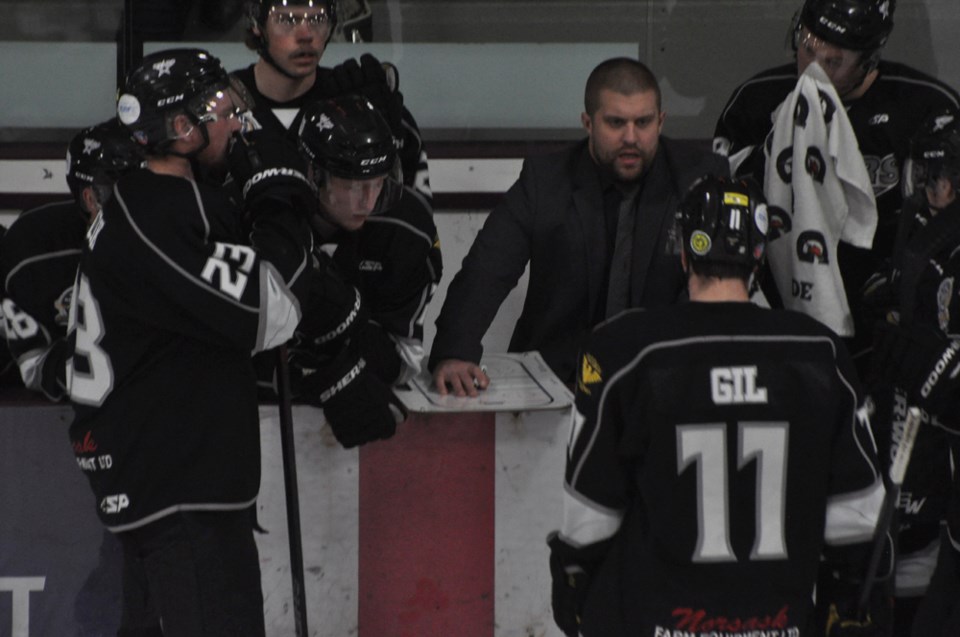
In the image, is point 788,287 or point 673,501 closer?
point 673,501

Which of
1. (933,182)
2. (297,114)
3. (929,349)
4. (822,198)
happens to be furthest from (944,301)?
(297,114)

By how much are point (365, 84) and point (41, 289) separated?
0.93 metres

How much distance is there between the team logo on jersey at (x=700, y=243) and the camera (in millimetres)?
2180

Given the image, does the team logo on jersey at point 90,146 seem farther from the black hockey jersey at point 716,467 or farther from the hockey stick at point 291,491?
the black hockey jersey at point 716,467

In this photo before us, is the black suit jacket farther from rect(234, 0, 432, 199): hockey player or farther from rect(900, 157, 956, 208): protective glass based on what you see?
rect(900, 157, 956, 208): protective glass

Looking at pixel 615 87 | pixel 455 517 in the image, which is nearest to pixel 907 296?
pixel 615 87

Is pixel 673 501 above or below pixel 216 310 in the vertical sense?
below

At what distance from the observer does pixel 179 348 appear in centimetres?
246

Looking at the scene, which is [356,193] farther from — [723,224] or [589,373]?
[723,224]

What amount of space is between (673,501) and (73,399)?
43.4 inches

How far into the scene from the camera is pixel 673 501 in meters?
2.17

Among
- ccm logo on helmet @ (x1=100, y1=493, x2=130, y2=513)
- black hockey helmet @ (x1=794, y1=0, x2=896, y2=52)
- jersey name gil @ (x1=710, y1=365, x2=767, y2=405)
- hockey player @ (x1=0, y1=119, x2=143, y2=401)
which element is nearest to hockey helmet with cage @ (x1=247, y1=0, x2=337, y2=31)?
hockey player @ (x1=0, y1=119, x2=143, y2=401)

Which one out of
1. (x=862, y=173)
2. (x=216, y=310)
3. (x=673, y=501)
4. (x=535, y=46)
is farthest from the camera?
(x=535, y=46)

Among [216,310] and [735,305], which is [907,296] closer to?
[735,305]
